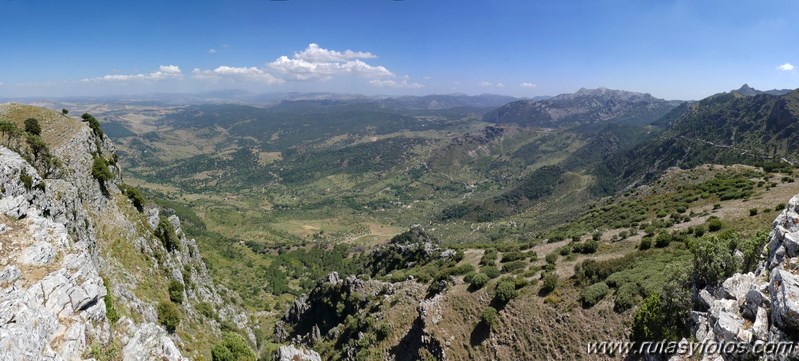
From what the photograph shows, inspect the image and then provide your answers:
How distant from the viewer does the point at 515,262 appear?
A: 52719mm

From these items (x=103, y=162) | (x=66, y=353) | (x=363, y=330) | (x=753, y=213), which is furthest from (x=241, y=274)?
(x=753, y=213)

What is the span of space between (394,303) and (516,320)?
20.3 metres

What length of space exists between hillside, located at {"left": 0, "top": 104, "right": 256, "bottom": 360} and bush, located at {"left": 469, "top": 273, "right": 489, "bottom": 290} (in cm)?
3012

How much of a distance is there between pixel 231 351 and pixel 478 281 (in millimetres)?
29326

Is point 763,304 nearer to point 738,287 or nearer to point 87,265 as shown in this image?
point 738,287

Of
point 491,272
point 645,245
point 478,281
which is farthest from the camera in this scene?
point 491,272

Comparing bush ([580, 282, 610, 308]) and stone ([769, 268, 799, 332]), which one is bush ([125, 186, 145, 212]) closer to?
bush ([580, 282, 610, 308])

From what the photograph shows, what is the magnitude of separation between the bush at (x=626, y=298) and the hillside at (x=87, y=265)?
3592 centimetres

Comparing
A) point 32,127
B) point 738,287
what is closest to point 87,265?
point 32,127

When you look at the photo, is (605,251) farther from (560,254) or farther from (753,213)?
(753,213)

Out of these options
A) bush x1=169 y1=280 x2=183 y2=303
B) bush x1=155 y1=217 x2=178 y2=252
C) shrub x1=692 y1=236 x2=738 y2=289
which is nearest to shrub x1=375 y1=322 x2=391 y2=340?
bush x1=169 y1=280 x2=183 y2=303

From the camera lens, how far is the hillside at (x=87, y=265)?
69.1 ft

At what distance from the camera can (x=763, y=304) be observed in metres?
16.1

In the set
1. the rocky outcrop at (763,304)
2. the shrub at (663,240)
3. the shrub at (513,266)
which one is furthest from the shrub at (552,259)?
the rocky outcrop at (763,304)
